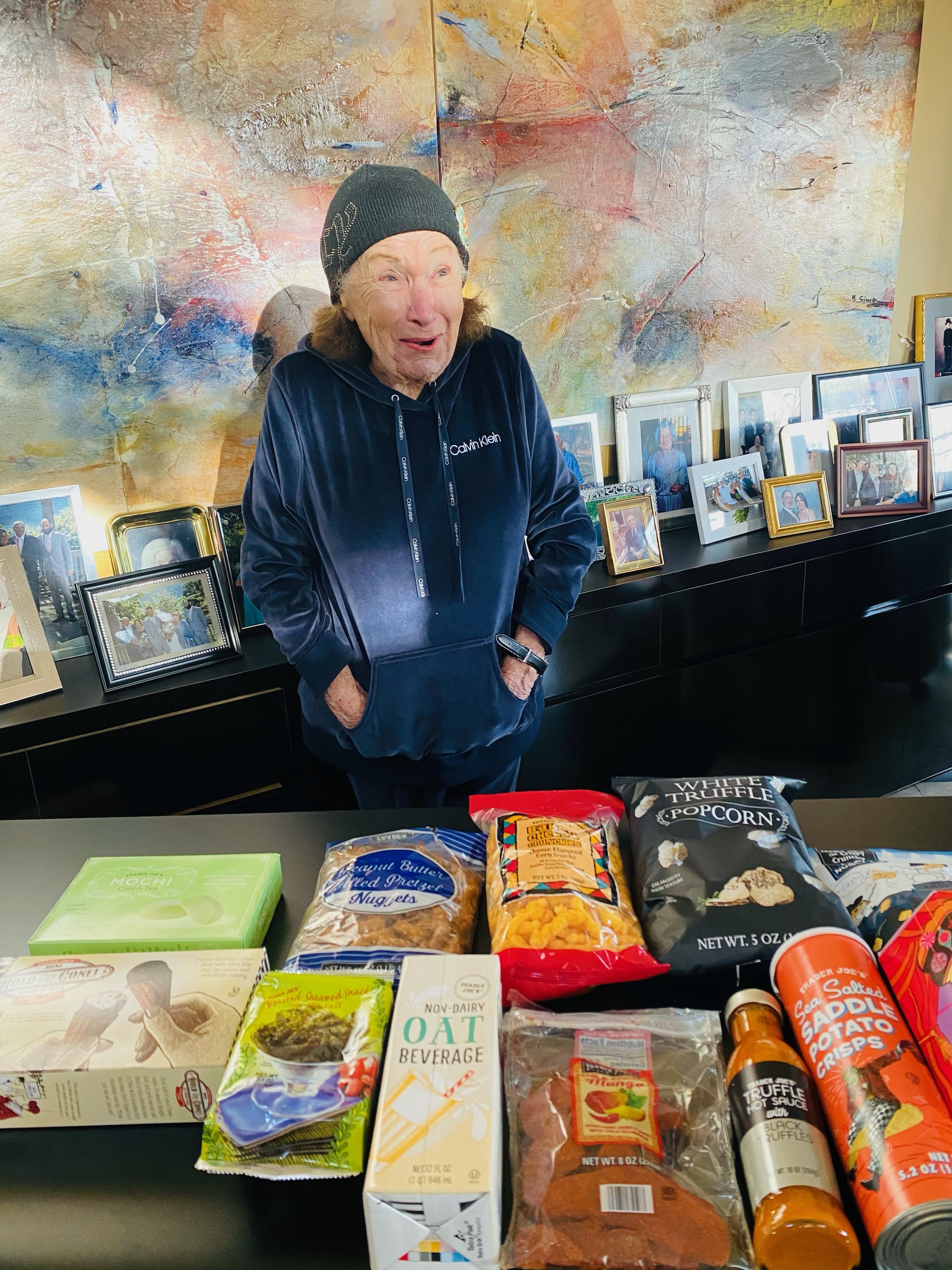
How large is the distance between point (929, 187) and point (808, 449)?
1001 mm

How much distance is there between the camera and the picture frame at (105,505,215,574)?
228 cm

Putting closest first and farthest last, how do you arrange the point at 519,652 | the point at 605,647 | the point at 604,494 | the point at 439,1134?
the point at 439,1134, the point at 519,652, the point at 605,647, the point at 604,494

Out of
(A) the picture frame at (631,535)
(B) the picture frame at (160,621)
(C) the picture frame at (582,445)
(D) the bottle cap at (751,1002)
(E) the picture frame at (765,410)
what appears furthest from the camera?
(E) the picture frame at (765,410)

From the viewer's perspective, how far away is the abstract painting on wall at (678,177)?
2.49 m

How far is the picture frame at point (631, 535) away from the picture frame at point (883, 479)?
0.79m

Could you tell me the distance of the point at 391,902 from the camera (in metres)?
1.07

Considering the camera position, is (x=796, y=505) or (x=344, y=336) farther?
(x=796, y=505)

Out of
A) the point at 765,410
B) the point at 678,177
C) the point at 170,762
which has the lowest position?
the point at 170,762

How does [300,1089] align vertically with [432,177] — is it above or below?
below

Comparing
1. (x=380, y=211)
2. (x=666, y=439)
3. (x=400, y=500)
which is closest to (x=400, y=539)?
(x=400, y=500)

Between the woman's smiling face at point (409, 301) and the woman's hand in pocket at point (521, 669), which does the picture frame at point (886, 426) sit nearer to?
the woman's hand in pocket at point (521, 669)

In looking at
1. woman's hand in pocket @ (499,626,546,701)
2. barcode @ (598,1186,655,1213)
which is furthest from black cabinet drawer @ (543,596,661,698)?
barcode @ (598,1186,655,1213)

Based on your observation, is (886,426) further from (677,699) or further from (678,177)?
(677,699)

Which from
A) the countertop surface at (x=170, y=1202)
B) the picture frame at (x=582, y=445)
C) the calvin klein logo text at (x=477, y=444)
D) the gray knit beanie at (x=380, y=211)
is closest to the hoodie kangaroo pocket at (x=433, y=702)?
the calvin klein logo text at (x=477, y=444)
